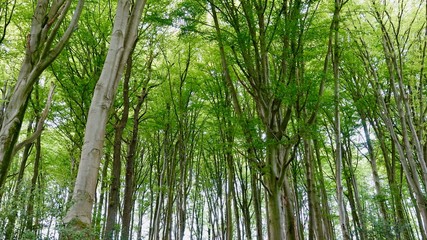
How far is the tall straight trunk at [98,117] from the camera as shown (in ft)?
8.05

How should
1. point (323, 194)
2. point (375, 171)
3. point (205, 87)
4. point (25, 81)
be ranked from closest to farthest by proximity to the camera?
point (25, 81) < point (375, 171) < point (205, 87) < point (323, 194)

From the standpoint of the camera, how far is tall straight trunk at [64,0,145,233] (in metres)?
2.45

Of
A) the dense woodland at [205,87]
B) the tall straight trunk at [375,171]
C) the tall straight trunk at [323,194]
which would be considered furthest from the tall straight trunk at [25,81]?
the tall straight trunk at [375,171]

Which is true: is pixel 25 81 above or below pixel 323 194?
below

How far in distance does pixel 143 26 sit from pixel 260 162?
16.4 ft

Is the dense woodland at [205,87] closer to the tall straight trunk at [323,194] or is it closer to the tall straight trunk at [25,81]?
the tall straight trunk at [25,81]

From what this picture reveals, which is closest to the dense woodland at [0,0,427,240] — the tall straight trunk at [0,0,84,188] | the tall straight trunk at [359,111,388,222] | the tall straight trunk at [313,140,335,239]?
the tall straight trunk at [0,0,84,188]

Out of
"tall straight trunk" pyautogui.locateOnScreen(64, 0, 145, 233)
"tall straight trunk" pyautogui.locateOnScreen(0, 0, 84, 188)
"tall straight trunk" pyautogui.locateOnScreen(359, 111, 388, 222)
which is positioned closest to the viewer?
"tall straight trunk" pyautogui.locateOnScreen(64, 0, 145, 233)

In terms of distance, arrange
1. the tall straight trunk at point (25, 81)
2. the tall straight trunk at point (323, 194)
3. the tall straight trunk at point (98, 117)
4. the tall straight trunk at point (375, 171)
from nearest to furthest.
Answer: the tall straight trunk at point (98, 117) → the tall straight trunk at point (25, 81) → the tall straight trunk at point (375, 171) → the tall straight trunk at point (323, 194)

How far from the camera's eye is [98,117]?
2.82 meters

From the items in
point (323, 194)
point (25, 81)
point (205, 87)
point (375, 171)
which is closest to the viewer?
point (25, 81)

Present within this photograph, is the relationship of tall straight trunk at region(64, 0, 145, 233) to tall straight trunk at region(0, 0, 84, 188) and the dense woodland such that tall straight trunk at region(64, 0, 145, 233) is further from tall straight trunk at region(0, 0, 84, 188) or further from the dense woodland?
tall straight trunk at region(0, 0, 84, 188)

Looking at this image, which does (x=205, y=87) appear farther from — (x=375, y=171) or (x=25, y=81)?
(x=25, y=81)

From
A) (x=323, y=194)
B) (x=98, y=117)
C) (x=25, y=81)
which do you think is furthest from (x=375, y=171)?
(x=25, y=81)
